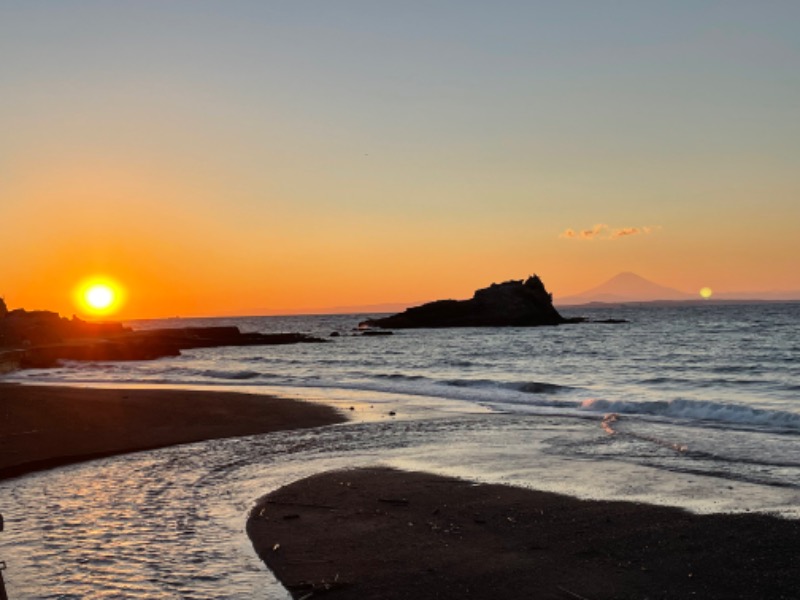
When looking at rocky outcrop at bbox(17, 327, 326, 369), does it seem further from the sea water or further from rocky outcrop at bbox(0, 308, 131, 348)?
the sea water

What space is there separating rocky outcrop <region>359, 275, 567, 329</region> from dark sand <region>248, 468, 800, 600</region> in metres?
120

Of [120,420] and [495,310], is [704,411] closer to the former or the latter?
[120,420]

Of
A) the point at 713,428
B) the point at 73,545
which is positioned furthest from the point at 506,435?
the point at 73,545

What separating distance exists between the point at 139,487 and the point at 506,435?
29.6 ft

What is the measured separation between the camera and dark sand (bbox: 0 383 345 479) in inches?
625

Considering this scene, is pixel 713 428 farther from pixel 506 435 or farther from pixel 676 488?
pixel 676 488

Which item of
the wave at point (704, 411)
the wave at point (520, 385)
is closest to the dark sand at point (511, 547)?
the wave at point (704, 411)

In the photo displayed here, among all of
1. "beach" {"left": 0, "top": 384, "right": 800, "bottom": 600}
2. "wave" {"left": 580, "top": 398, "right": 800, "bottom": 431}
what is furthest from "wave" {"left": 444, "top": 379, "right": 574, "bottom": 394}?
"beach" {"left": 0, "top": 384, "right": 800, "bottom": 600}

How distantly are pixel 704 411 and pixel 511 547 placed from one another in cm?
1664

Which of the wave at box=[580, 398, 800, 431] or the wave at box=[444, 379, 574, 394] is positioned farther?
the wave at box=[444, 379, 574, 394]

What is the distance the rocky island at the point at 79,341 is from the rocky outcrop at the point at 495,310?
4619 centimetres

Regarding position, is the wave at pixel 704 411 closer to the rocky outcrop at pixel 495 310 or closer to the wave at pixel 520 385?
the wave at pixel 520 385

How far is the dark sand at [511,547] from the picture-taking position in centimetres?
714

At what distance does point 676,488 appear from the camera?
11594 mm
